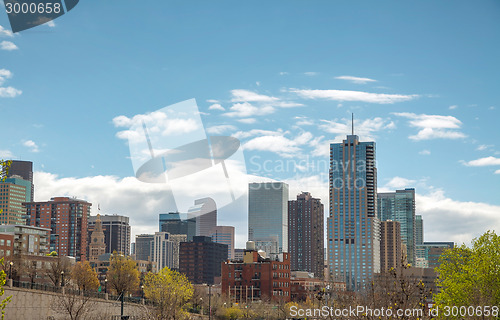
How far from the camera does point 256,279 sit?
164 m

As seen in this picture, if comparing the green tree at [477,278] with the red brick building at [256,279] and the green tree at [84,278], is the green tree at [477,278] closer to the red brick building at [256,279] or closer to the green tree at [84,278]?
the green tree at [84,278]

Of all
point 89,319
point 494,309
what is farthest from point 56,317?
point 494,309

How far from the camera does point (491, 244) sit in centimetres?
5709

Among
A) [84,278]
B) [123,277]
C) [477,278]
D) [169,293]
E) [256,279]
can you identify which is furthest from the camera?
[256,279]

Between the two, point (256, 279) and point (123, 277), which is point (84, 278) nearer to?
point (123, 277)

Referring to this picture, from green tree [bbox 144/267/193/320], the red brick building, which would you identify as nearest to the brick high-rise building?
the red brick building

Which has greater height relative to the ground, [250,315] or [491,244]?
[491,244]

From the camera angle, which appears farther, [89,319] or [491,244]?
[89,319]

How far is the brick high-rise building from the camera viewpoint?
16125 cm

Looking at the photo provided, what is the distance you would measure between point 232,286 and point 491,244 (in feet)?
372

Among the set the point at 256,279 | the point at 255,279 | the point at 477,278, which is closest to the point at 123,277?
the point at 255,279

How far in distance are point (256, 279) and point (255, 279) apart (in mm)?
252

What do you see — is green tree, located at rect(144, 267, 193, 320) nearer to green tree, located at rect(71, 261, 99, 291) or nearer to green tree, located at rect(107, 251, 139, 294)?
green tree, located at rect(107, 251, 139, 294)

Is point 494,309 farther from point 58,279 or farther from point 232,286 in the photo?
point 232,286
